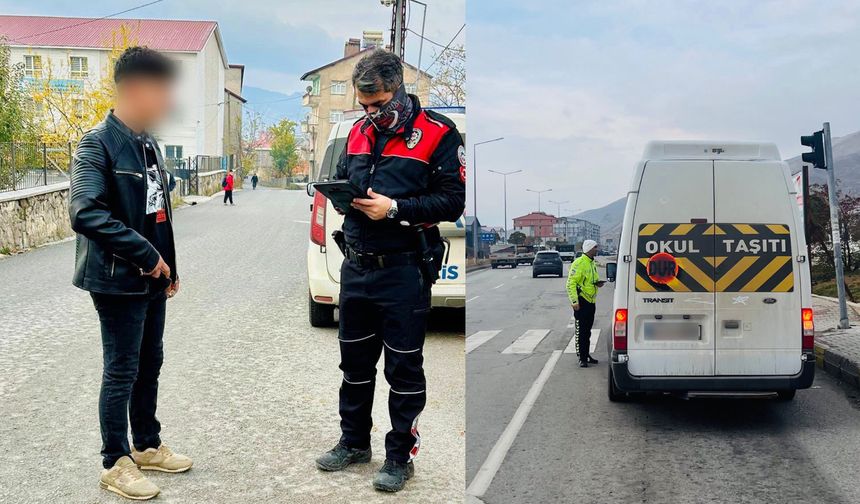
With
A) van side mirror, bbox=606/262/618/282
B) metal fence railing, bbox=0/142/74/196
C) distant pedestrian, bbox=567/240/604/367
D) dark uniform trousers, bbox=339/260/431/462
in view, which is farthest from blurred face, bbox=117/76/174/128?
metal fence railing, bbox=0/142/74/196

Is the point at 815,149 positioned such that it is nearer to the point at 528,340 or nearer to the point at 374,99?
the point at 528,340

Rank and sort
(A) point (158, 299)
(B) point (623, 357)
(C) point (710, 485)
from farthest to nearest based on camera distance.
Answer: (B) point (623, 357) < (C) point (710, 485) < (A) point (158, 299)

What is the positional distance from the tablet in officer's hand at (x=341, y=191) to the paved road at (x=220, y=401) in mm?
1087

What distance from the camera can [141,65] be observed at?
123 inches

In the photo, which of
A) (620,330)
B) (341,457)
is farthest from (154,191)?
(620,330)

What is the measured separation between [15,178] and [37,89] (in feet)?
39.5

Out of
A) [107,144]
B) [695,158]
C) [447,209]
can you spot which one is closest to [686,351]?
[695,158]

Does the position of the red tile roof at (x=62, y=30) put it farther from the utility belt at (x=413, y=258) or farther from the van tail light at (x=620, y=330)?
the utility belt at (x=413, y=258)

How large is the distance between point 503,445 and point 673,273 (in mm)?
1611

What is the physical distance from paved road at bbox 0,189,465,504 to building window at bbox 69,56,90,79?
54.9ft

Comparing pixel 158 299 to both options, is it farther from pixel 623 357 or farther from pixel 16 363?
pixel 623 357

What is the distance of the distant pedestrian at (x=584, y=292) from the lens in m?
9.18

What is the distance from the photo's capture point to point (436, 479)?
3.48 meters

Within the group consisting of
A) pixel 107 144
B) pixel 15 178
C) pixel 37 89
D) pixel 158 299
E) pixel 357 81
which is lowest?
pixel 158 299
